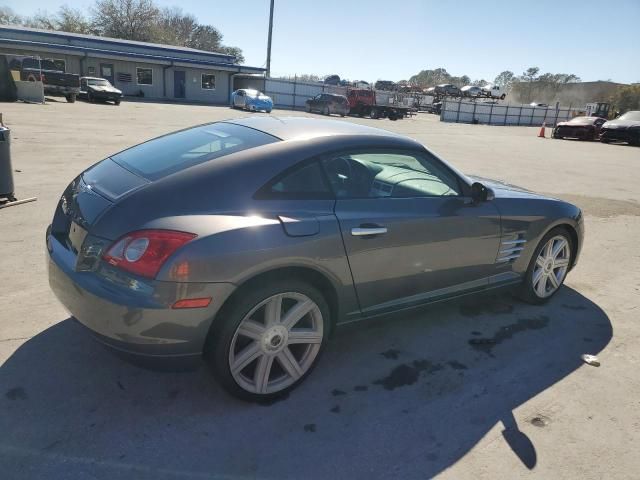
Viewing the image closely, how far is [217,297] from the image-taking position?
2.39 m

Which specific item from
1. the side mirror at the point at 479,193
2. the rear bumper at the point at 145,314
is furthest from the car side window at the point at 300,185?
the side mirror at the point at 479,193

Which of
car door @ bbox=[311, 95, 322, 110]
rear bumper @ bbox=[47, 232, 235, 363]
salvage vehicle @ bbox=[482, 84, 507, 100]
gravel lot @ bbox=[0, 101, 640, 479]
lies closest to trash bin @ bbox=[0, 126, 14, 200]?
gravel lot @ bbox=[0, 101, 640, 479]

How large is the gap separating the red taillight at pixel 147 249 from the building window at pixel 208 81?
1667 inches

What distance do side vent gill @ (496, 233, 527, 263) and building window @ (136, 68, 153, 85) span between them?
132 feet

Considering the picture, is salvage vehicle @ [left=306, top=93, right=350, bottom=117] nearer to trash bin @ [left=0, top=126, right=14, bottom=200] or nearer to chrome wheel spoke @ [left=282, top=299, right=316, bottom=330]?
trash bin @ [left=0, top=126, right=14, bottom=200]

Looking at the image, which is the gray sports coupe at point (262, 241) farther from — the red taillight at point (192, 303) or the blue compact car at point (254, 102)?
the blue compact car at point (254, 102)

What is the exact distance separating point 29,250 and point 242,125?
8.64 ft

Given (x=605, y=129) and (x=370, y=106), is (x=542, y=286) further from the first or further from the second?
(x=370, y=106)

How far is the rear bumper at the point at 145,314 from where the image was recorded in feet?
7.55

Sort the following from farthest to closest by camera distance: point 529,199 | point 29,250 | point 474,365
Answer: point 29,250 → point 529,199 → point 474,365

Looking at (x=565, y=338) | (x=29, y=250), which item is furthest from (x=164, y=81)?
(x=565, y=338)

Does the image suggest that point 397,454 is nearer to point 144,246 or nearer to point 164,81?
point 144,246

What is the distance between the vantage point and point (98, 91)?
28.6m

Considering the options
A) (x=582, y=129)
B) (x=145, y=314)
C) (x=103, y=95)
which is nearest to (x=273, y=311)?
(x=145, y=314)
